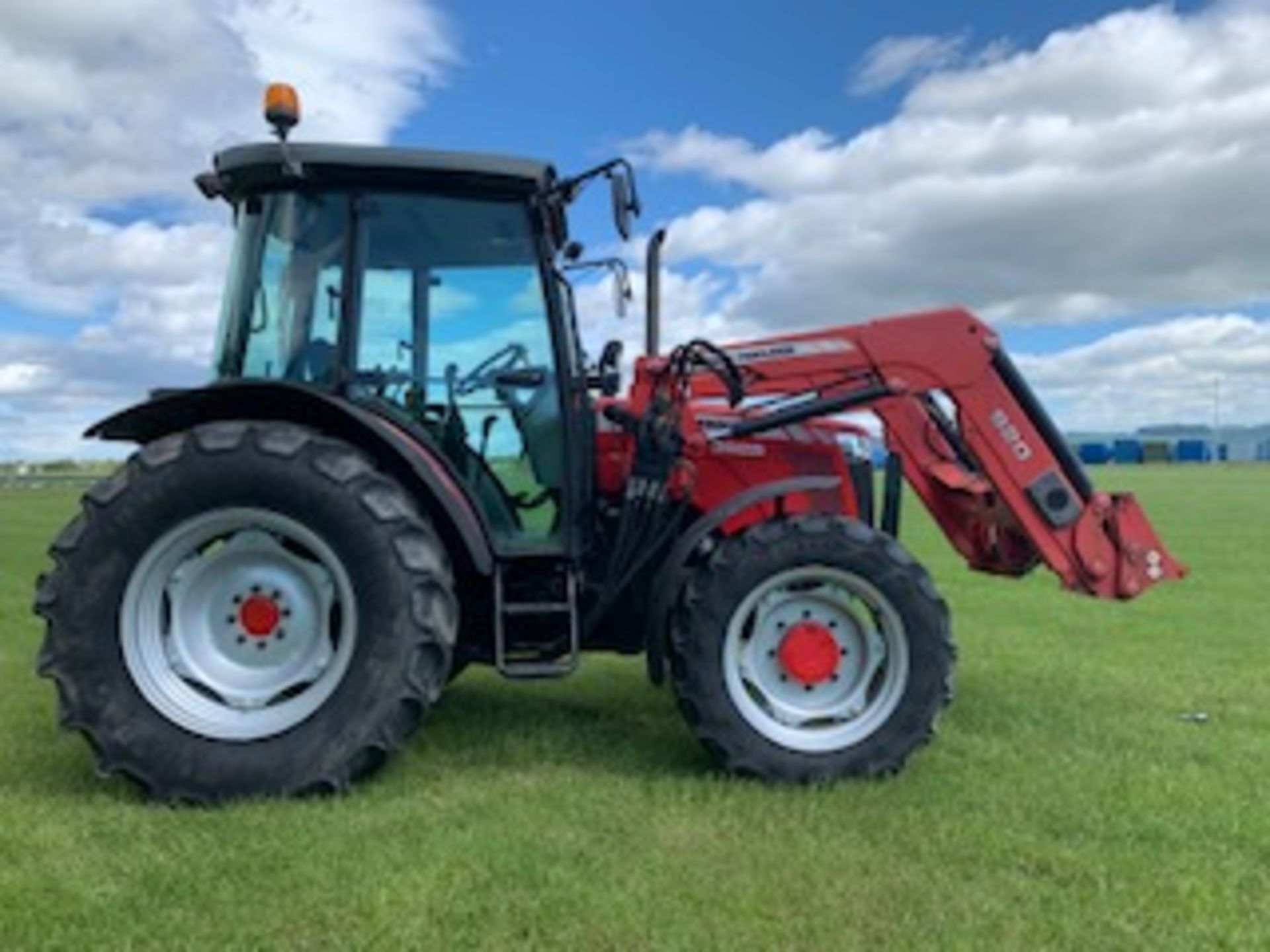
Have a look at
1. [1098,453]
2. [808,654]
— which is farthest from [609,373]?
[1098,453]

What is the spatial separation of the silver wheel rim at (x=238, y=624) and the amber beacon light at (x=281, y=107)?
1.52 metres

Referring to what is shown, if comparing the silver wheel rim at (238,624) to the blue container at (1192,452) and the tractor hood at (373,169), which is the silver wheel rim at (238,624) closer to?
the tractor hood at (373,169)

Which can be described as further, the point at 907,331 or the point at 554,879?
the point at 907,331

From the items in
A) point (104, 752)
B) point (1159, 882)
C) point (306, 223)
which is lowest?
point (1159, 882)

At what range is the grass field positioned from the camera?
11.9ft

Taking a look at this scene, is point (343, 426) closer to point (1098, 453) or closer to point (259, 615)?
point (259, 615)

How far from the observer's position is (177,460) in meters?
4.81

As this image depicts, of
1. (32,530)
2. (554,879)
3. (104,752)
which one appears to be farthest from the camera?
(32,530)

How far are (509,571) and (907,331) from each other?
7.06ft

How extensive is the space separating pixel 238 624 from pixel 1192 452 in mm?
100438

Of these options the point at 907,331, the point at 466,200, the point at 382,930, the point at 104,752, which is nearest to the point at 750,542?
the point at 907,331

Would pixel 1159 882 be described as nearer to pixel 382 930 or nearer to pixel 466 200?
pixel 382 930

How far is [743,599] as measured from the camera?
5.16 metres

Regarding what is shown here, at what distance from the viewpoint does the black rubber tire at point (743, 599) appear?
512cm
